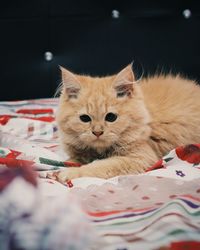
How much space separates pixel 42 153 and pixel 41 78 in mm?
1192

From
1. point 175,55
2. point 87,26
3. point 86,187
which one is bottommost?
point 86,187

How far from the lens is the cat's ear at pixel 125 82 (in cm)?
132

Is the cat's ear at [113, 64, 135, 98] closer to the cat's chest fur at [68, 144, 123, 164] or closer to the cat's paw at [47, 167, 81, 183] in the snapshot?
the cat's chest fur at [68, 144, 123, 164]

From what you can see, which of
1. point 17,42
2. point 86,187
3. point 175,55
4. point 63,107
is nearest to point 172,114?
point 63,107

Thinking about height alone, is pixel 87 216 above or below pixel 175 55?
below

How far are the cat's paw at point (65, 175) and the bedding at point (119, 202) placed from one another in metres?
0.01

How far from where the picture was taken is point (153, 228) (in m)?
0.77

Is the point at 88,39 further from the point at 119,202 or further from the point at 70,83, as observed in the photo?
the point at 119,202

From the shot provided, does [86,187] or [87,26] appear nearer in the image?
[86,187]

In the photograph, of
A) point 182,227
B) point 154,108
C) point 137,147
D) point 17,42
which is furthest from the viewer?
point 17,42

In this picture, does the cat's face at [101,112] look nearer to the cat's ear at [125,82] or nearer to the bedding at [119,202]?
the cat's ear at [125,82]

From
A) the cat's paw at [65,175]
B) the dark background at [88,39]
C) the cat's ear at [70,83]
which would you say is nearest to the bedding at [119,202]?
the cat's paw at [65,175]

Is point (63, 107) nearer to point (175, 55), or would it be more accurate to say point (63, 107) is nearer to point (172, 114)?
point (172, 114)

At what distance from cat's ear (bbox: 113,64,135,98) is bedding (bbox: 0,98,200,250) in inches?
11.1
